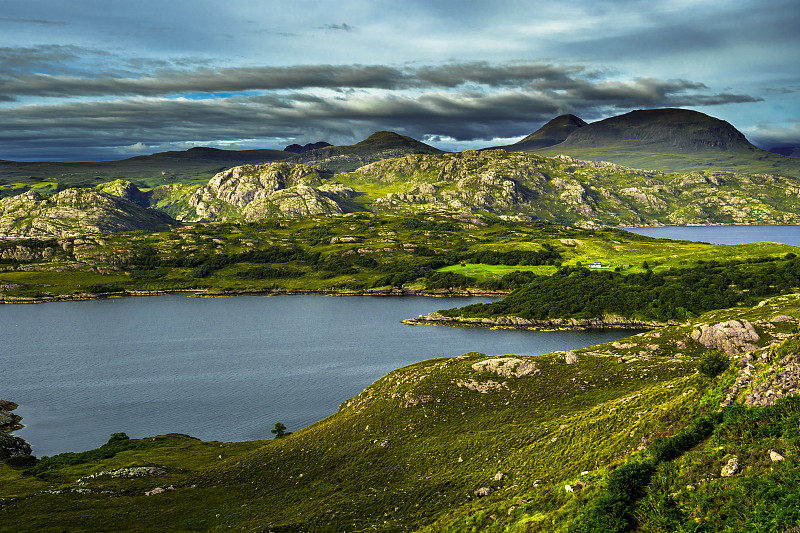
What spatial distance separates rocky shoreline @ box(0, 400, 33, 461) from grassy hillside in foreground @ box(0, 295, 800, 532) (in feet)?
41.1

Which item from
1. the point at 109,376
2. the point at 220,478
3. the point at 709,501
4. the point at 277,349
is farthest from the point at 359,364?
the point at 709,501

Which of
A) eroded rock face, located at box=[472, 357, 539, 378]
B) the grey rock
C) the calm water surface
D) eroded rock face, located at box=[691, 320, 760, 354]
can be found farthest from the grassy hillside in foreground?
the calm water surface

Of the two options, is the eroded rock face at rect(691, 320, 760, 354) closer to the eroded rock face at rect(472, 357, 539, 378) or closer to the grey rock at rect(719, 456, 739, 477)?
the eroded rock face at rect(472, 357, 539, 378)

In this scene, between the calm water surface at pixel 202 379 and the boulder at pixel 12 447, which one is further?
the calm water surface at pixel 202 379

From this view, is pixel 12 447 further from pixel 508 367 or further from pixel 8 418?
pixel 508 367

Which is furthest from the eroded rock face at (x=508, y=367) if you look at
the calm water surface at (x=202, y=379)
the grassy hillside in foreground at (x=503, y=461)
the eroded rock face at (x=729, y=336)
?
the calm water surface at (x=202, y=379)

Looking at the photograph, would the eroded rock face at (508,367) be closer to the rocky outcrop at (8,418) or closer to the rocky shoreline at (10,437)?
the rocky shoreline at (10,437)

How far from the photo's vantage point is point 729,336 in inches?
3265

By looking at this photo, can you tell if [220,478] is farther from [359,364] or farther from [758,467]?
[359,364]

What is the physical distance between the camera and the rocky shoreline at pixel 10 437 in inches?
3418

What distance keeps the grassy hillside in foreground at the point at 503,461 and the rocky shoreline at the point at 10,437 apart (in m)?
12.5

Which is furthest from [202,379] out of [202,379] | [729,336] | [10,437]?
[729,336]

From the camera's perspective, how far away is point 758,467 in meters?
25.5

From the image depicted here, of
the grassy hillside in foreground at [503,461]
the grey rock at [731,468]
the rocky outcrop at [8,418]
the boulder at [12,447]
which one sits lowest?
the rocky outcrop at [8,418]
